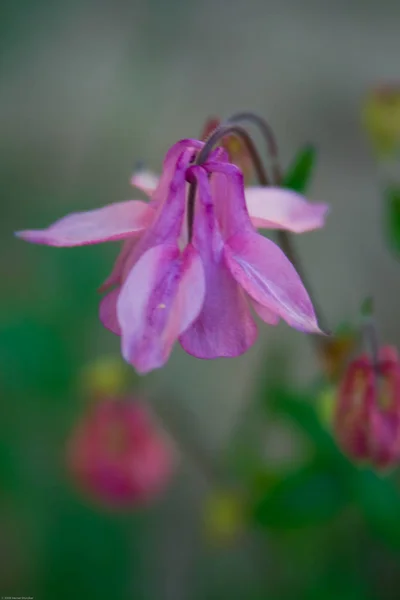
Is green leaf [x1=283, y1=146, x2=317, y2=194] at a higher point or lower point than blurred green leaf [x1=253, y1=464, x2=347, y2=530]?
higher

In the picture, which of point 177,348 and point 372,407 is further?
point 177,348

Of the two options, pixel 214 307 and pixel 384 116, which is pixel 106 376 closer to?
pixel 384 116

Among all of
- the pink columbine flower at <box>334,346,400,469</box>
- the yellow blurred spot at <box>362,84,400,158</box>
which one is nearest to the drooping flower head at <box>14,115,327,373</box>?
the pink columbine flower at <box>334,346,400,469</box>

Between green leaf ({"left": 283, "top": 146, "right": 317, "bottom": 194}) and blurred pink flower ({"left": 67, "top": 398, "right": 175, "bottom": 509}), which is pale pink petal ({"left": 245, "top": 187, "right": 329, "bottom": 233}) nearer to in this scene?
green leaf ({"left": 283, "top": 146, "right": 317, "bottom": 194})

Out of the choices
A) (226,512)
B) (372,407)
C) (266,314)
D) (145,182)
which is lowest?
(226,512)

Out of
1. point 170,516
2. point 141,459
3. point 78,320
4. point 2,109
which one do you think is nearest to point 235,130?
point 141,459

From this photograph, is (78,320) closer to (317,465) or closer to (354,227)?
(317,465)

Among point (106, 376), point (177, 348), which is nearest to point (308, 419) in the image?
point (106, 376)
